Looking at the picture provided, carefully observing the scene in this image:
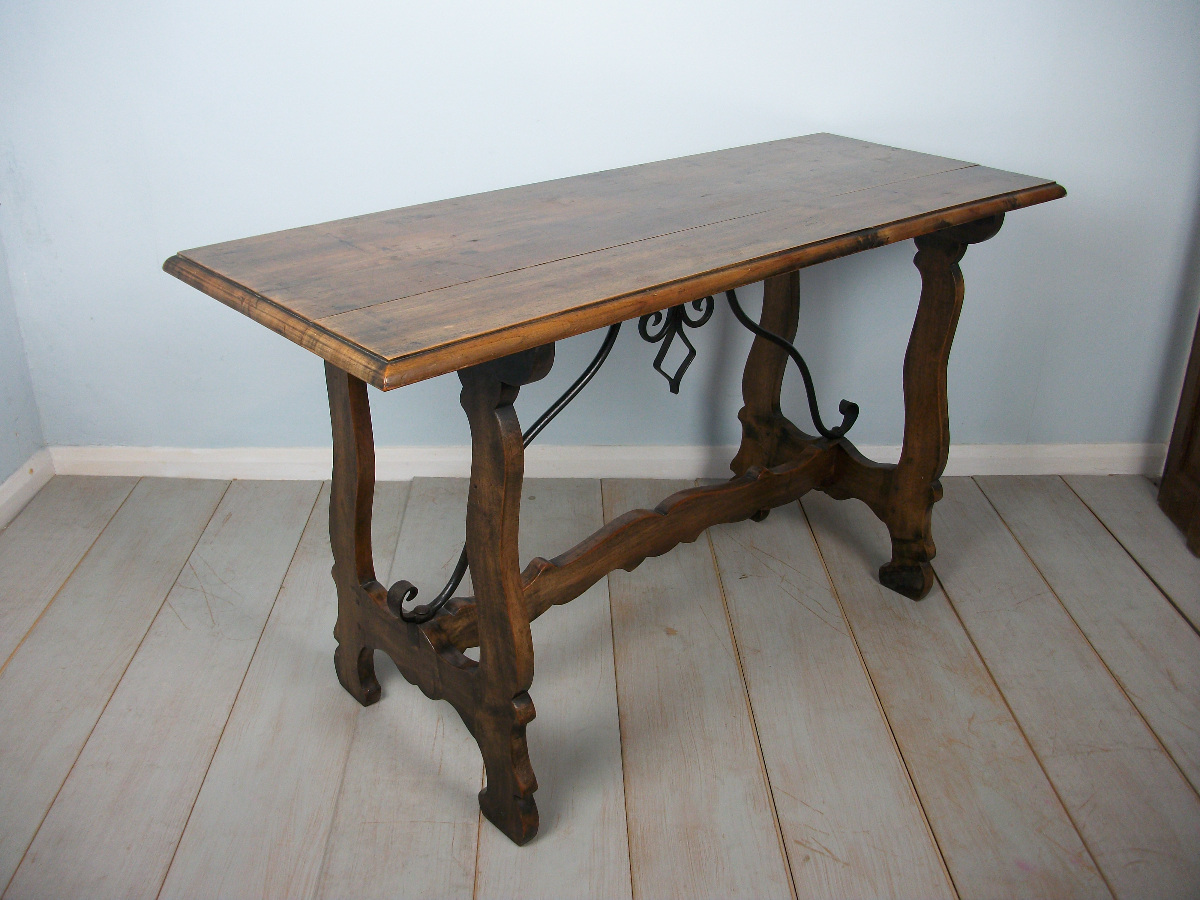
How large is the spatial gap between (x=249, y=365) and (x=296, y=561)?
0.56 m

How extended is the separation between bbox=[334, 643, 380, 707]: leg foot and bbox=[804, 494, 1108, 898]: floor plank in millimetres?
966

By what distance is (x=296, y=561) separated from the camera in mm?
2463

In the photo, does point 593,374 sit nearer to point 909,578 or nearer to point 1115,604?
point 909,578

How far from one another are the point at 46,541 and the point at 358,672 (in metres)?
1.03

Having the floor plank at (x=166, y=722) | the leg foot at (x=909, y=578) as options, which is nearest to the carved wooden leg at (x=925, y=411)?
the leg foot at (x=909, y=578)

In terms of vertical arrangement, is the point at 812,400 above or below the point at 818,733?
above

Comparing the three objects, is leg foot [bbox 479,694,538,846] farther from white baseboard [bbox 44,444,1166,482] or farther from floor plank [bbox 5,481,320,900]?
white baseboard [bbox 44,444,1166,482]

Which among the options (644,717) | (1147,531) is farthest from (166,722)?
(1147,531)

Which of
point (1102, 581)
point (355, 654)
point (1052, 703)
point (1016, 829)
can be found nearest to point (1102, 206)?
point (1102, 581)

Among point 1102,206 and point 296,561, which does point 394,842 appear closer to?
point 296,561

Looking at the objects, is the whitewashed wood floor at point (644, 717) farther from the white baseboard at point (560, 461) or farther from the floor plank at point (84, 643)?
the white baseboard at point (560, 461)

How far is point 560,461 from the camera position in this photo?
2824 mm

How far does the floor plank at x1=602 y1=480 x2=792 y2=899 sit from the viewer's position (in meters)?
1.66

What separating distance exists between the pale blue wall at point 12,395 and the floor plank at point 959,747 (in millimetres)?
1998
